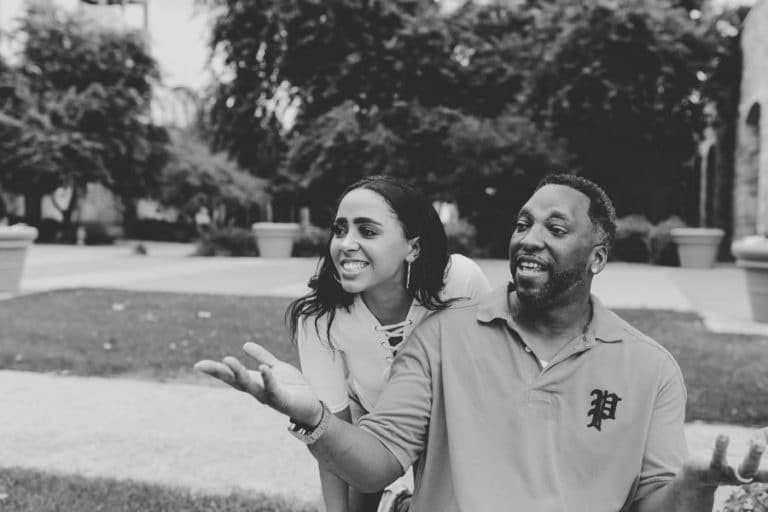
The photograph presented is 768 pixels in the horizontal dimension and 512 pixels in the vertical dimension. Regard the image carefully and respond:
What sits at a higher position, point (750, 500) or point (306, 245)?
point (750, 500)

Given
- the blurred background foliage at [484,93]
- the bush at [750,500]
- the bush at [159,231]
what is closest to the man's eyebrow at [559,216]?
the bush at [750,500]

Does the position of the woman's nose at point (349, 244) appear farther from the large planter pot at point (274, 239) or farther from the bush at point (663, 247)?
the large planter pot at point (274, 239)

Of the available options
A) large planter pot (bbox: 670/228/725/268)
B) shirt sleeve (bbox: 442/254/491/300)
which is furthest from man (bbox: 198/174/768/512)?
large planter pot (bbox: 670/228/725/268)

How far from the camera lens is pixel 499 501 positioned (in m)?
1.75

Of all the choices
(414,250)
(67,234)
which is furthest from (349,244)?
(67,234)

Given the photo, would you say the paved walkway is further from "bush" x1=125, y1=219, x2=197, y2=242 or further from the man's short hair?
"bush" x1=125, y1=219, x2=197, y2=242

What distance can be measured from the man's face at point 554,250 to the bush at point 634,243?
16.5 m

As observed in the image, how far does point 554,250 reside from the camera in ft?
6.24

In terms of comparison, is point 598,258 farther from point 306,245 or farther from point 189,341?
point 306,245

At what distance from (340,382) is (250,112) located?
21.2m

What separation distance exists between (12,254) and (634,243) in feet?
42.0

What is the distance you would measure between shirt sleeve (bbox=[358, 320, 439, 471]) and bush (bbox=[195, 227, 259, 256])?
752 inches

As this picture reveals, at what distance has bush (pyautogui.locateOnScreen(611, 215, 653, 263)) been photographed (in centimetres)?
1780

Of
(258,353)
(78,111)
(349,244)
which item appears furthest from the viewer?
(78,111)
